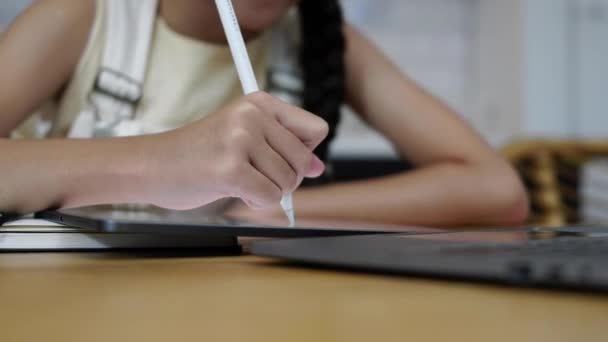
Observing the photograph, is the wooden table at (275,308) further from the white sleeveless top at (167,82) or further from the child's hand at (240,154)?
the white sleeveless top at (167,82)

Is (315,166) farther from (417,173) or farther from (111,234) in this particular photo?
(417,173)

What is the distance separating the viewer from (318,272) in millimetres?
310

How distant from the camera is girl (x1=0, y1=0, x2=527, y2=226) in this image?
1.48 feet

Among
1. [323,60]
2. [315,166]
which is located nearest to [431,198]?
[323,60]

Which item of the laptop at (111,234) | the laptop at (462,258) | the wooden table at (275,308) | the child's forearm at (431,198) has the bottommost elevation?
the wooden table at (275,308)

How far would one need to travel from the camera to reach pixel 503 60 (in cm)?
250

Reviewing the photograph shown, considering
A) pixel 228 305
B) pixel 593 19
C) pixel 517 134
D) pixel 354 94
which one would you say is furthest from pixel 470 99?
pixel 228 305

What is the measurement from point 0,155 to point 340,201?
362 millimetres

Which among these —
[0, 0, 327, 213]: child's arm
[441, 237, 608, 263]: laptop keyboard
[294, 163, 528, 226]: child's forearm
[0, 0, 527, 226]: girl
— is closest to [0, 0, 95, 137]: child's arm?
[0, 0, 527, 226]: girl

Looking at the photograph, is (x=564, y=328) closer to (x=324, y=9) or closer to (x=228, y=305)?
(x=228, y=305)

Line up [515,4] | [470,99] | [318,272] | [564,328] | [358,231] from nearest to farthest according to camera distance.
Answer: [564,328], [318,272], [358,231], [515,4], [470,99]

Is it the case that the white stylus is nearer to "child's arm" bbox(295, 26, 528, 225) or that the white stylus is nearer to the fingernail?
the fingernail

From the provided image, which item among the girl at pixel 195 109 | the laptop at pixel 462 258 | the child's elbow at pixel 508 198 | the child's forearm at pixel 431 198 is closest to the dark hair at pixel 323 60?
the girl at pixel 195 109

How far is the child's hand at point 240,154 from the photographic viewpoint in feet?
1.29
